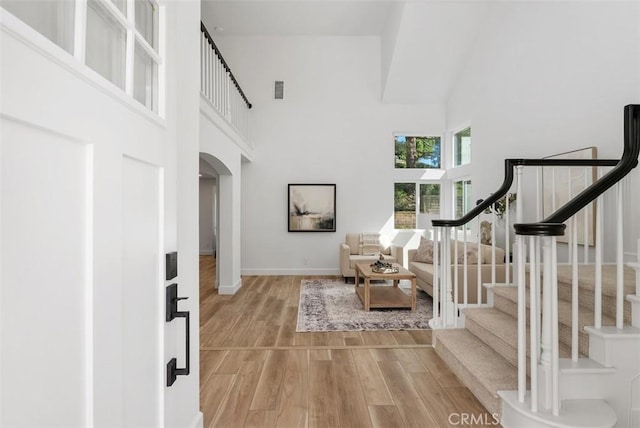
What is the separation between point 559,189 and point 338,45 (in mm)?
5275

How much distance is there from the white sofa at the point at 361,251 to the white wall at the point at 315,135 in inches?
15.3

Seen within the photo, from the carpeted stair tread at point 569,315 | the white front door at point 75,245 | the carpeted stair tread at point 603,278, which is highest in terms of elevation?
the white front door at point 75,245

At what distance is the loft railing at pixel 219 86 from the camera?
4207 millimetres

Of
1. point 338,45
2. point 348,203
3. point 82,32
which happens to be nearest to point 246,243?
point 348,203

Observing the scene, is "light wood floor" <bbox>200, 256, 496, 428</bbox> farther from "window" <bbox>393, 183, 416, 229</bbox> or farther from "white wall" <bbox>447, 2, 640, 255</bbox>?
"window" <bbox>393, 183, 416, 229</bbox>

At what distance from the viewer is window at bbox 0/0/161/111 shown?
2.32ft

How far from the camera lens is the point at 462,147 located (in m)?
6.75

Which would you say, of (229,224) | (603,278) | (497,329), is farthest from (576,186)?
(229,224)

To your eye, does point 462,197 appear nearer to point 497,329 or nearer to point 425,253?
point 425,253

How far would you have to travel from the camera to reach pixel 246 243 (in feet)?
23.6

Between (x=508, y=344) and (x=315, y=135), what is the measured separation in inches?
224

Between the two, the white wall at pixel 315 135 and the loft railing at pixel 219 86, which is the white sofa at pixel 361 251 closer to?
the white wall at pixel 315 135

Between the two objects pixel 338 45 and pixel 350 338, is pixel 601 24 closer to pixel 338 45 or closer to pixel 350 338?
pixel 350 338

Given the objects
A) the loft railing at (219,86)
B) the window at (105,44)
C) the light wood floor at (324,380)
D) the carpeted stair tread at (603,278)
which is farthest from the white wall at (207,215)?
the window at (105,44)
